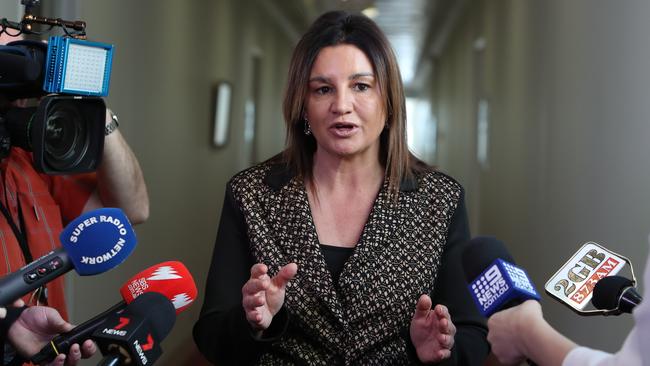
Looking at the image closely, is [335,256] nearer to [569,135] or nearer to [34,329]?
[34,329]

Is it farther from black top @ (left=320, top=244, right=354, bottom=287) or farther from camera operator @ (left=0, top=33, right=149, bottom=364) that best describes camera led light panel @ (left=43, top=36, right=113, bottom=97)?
black top @ (left=320, top=244, right=354, bottom=287)

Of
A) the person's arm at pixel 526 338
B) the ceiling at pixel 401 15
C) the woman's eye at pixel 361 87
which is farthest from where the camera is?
the ceiling at pixel 401 15

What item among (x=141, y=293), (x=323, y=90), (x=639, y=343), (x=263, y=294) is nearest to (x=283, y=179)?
(x=323, y=90)

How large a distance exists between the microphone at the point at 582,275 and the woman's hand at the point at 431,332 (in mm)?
380

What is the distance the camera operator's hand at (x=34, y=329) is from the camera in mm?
1191

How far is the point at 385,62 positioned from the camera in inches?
71.9

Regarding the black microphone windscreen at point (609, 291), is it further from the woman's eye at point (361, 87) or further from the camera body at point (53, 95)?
the camera body at point (53, 95)

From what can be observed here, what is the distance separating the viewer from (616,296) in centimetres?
110

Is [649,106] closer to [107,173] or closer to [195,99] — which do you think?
[107,173]

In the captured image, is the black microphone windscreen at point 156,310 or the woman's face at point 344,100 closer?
the black microphone windscreen at point 156,310

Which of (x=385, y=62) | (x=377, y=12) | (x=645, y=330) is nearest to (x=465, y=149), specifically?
(x=377, y=12)

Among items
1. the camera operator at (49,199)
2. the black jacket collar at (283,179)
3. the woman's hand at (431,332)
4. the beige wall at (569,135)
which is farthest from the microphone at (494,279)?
the beige wall at (569,135)

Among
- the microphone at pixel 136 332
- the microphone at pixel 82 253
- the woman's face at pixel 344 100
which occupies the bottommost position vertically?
the microphone at pixel 136 332

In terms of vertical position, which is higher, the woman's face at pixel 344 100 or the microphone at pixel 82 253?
the woman's face at pixel 344 100
